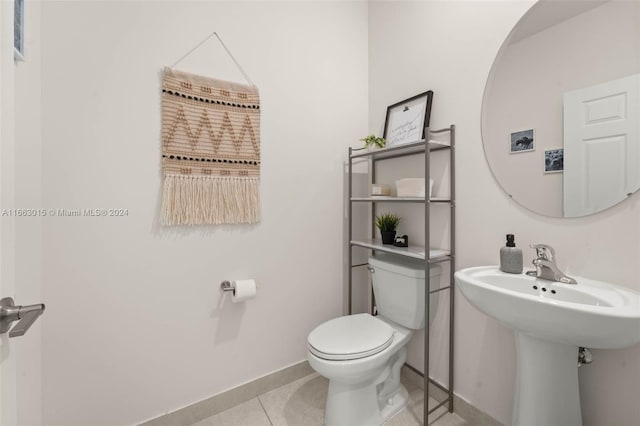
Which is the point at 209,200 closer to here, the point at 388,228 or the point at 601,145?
the point at 388,228

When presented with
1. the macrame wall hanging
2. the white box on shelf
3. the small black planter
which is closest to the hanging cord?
the macrame wall hanging

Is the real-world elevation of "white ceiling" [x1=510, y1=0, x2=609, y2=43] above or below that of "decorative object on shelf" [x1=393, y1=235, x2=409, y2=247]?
above

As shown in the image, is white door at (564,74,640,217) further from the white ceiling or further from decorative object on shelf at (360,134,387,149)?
decorative object on shelf at (360,134,387,149)

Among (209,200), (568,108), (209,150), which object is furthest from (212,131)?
(568,108)

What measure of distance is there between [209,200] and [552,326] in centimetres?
148

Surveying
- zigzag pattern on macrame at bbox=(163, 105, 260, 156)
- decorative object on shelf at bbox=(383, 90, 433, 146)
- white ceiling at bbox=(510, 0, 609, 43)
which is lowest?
zigzag pattern on macrame at bbox=(163, 105, 260, 156)

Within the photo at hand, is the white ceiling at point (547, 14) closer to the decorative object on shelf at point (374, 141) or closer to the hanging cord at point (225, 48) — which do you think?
the decorative object on shelf at point (374, 141)

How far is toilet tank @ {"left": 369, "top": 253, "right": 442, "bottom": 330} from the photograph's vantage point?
1496 millimetres

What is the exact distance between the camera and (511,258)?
1.18m

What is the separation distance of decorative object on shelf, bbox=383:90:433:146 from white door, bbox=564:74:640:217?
618 millimetres

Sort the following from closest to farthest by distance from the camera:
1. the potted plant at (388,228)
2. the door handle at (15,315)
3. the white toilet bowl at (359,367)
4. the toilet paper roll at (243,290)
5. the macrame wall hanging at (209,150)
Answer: the door handle at (15,315), the white toilet bowl at (359,367), the macrame wall hanging at (209,150), the toilet paper roll at (243,290), the potted plant at (388,228)

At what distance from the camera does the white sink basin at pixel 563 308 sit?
79 centimetres

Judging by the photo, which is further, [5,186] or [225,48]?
[225,48]

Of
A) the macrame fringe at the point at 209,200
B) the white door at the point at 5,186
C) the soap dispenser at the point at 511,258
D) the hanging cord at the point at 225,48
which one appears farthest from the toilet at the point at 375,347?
the hanging cord at the point at 225,48
